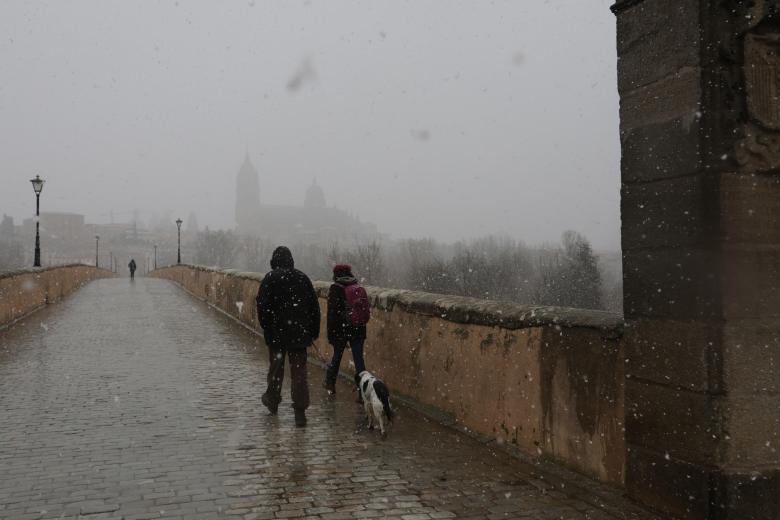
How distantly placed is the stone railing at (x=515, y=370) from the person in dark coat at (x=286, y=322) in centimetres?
126

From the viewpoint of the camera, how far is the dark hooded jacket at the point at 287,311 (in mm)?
6984

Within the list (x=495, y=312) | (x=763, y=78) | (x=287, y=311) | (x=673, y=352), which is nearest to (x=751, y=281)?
(x=673, y=352)

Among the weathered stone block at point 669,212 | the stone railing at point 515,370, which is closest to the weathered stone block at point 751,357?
the weathered stone block at point 669,212

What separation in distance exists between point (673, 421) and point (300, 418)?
3658mm

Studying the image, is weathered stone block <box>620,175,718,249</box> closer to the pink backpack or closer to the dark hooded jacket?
the dark hooded jacket

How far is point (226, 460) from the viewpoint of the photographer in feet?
17.5

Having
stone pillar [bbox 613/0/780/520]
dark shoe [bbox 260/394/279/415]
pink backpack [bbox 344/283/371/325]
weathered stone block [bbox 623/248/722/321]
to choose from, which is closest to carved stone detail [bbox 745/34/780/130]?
stone pillar [bbox 613/0/780/520]

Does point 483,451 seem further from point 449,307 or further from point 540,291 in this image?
point 540,291

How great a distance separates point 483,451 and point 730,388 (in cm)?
238

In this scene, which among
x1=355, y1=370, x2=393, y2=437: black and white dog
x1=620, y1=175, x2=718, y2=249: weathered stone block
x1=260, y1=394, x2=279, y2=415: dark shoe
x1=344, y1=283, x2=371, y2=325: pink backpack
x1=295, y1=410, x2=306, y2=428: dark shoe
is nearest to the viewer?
x1=620, y1=175, x2=718, y2=249: weathered stone block

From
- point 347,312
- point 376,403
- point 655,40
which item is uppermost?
point 655,40

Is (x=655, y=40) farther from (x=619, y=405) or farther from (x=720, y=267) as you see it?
(x=619, y=405)

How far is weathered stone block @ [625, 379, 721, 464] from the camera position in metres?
3.88

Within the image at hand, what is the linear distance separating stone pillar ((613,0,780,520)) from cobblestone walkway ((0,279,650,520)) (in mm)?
648
